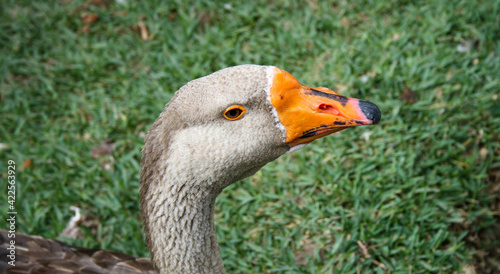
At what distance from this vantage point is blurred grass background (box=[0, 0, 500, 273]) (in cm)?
320

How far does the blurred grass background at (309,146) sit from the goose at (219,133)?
126 centimetres

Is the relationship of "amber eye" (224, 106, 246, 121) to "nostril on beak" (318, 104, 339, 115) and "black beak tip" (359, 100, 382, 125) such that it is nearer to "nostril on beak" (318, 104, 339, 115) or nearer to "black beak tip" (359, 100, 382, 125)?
"nostril on beak" (318, 104, 339, 115)

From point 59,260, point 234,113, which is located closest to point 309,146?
point 234,113

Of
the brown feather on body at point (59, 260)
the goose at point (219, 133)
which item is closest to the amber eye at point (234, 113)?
the goose at point (219, 133)

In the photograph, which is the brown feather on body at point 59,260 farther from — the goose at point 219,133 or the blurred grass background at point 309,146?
the blurred grass background at point 309,146

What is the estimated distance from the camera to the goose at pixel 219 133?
6.25 feet

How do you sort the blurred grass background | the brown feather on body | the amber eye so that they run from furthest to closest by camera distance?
the blurred grass background, the brown feather on body, the amber eye

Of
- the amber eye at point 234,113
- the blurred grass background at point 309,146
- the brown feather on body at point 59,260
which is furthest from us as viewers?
the blurred grass background at point 309,146

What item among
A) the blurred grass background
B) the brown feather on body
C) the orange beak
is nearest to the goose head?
the orange beak

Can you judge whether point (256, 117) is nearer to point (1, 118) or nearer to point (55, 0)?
point (1, 118)

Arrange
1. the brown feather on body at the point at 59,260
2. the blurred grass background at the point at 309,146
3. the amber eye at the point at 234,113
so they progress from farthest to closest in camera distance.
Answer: the blurred grass background at the point at 309,146, the brown feather on body at the point at 59,260, the amber eye at the point at 234,113

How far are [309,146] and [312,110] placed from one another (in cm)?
184

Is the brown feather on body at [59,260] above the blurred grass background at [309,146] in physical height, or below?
below

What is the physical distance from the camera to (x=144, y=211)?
2.18m
